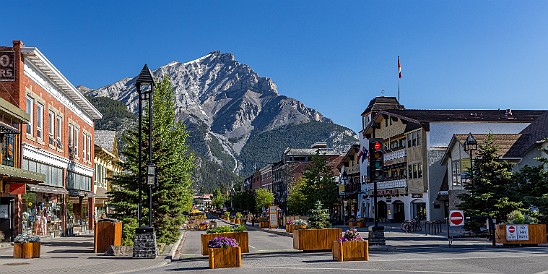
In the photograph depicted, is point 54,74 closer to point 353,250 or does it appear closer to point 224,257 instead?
point 224,257

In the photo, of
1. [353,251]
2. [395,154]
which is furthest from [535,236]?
[395,154]

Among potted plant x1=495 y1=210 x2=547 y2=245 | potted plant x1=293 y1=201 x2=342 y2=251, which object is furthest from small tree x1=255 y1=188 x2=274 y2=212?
potted plant x1=293 y1=201 x2=342 y2=251

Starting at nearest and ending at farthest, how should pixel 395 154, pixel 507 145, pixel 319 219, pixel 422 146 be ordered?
pixel 319 219, pixel 507 145, pixel 422 146, pixel 395 154

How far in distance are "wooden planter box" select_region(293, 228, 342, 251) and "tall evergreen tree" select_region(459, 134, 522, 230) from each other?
49.2 feet

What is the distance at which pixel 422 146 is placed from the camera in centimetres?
6600

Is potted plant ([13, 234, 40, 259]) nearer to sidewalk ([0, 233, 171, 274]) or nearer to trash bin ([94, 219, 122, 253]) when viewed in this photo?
sidewalk ([0, 233, 171, 274])

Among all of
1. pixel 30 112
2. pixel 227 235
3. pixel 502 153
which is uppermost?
pixel 30 112

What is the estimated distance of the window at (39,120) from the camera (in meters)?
37.8

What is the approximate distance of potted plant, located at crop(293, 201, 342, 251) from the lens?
27516mm

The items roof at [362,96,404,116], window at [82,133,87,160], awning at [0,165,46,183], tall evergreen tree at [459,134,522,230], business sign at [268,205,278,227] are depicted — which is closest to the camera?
awning at [0,165,46,183]

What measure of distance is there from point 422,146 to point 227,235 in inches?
1715

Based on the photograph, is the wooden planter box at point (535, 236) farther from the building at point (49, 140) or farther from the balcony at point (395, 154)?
the balcony at point (395, 154)

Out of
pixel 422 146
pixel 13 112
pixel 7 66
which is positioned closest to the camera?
pixel 13 112

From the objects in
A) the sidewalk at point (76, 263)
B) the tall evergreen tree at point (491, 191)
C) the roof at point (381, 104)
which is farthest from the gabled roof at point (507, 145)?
the sidewalk at point (76, 263)
